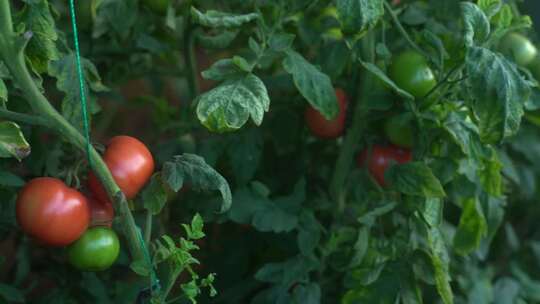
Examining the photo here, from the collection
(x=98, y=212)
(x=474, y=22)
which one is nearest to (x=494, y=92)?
(x=474, y=22)

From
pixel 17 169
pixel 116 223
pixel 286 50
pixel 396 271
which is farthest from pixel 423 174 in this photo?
pixel 17 169

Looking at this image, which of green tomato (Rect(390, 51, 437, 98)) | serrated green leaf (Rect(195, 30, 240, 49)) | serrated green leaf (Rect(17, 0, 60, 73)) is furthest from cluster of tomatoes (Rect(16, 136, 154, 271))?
green tomato (Rect(390, 51, 437, 98))

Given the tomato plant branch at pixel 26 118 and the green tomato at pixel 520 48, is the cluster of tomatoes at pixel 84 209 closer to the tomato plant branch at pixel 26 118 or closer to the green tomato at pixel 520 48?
the tomato plant branch at pixel 26 118

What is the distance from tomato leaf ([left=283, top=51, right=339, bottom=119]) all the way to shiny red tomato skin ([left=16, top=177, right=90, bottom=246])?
315mm

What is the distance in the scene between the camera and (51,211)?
0.85m

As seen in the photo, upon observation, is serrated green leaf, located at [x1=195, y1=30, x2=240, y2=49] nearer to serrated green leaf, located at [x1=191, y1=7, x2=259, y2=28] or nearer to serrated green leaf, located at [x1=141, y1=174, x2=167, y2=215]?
serrated green leaf, located at [x1=191, y1=7, x2=259, y2=28]

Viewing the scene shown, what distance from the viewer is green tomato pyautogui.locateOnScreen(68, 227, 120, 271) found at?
0.89 m

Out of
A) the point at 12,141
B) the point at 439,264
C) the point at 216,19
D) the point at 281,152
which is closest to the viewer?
the point at 12,141

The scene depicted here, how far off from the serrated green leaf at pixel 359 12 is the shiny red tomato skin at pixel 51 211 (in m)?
0.39

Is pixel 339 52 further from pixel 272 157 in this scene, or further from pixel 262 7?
pixel 272 157

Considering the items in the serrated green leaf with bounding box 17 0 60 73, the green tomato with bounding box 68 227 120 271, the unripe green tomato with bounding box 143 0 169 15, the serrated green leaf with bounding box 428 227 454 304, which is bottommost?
the serrated green leaf with bounding box 428 227 454 304

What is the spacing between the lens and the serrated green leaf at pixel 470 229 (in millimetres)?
1154

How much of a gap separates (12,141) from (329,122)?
492mm

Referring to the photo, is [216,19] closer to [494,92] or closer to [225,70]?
[225,70]
